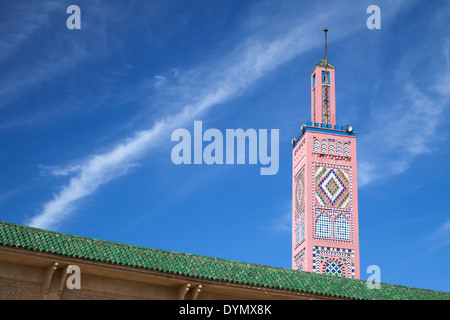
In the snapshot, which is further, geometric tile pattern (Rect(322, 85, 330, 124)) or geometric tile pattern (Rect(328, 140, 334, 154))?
geometric tile pattern (Rect(322, 85, 330, 124))

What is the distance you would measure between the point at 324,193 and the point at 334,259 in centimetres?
239

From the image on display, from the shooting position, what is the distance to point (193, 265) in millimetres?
13727

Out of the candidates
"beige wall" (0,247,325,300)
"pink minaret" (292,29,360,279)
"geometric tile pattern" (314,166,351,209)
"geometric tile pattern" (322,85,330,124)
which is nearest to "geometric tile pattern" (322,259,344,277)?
"pink minaret" (292,29,360,279)

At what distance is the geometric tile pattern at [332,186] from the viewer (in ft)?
81.9

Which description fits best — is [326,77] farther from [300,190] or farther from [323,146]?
[300,190]

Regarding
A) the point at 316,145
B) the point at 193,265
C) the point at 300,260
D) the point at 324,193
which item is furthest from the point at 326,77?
the point at 193,265

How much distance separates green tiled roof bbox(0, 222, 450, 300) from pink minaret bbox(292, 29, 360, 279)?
8597 millimetres

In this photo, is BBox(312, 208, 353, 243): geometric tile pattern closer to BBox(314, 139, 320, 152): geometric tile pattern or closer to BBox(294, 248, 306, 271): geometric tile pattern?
BBox(294, 248, 306, 271): geometric tile pattern

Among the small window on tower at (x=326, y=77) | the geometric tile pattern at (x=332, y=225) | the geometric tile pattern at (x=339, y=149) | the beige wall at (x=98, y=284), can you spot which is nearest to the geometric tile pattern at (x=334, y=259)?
the geometric tile pattern at (x=332, y=225)

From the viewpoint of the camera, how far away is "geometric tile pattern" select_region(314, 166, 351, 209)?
81.9 ft

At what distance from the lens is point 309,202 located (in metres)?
24.7

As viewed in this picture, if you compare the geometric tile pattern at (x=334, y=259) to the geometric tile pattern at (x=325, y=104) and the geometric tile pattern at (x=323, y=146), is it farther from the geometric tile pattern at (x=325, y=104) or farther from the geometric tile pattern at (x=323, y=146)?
the geometric tile pattern at (x=325, y=104)

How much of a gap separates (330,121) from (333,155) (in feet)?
4.64
